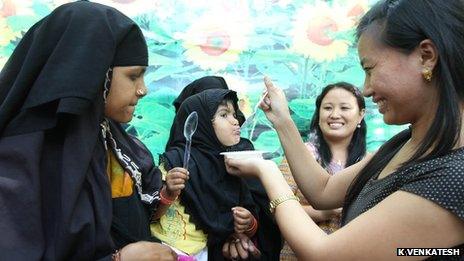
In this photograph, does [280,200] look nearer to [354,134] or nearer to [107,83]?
[107,83]

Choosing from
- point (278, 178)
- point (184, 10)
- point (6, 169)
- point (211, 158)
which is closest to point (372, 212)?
point (278, 178)

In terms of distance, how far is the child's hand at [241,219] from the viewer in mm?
1977

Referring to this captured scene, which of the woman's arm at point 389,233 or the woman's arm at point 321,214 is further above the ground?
the woman's arm at point 389,233

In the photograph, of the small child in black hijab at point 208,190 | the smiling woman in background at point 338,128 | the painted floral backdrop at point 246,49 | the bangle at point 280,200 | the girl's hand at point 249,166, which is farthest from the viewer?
the painted floral backdrop at point 246,49

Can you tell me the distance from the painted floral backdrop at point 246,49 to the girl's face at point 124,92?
126cm

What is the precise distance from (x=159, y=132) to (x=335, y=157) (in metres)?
1.09

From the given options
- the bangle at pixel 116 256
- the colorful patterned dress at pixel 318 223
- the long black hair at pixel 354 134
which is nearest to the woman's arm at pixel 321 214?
the colorful patterned dress at pixel 318 223

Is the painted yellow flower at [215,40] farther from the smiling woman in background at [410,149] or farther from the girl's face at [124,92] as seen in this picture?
the smiling woman in background at [410,149]

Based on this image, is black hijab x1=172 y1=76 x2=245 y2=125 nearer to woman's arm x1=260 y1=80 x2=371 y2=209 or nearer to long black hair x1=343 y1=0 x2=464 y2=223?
woman's arm x1=260 y1=80 x2=371 y2=209

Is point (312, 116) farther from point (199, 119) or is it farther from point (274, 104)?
point (274, 104)

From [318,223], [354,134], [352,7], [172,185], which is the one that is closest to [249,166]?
[172,185]

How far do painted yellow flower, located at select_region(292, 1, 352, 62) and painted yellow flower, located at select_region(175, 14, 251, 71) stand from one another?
36 cm

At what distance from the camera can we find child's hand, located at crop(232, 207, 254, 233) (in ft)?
6.48

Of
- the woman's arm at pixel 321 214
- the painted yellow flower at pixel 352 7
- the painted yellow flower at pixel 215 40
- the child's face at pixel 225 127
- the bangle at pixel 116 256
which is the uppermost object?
the painted yellow flower at pixel 352 7
